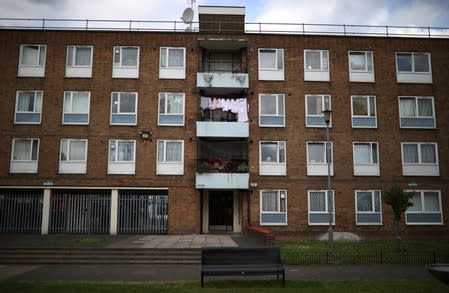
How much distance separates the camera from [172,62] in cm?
2644

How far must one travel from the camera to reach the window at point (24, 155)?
989 inches

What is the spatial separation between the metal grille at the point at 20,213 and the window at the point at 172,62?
1075cm

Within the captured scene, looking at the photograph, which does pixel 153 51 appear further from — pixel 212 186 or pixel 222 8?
pixel 212 186

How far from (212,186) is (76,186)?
810 centimetres

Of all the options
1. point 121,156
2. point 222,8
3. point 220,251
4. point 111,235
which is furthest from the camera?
point 222,8

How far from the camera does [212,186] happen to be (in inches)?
970

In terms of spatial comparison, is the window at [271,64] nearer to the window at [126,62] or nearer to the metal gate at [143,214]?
the window at [126,62]

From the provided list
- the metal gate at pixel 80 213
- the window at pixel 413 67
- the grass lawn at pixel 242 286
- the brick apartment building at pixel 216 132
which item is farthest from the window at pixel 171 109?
the grass lawn at pixel 242 286

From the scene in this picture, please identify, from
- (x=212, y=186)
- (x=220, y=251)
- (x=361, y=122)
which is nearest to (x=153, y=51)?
(x=212, y=186)

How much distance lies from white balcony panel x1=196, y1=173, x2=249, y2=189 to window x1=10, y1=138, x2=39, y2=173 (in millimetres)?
9945

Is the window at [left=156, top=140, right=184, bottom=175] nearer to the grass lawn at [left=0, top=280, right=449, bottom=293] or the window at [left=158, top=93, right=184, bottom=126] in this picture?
the window at [left=158, top=93, right=184, bottom=126]

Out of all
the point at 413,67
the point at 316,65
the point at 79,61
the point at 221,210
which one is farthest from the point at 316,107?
the point at 79,61

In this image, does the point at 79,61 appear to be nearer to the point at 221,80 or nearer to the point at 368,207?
the point at 221,80

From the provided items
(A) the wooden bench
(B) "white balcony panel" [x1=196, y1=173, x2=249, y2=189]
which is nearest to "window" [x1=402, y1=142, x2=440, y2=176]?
(B) "white balcony panel" [x1=196, y1=173, x2=249, y2=189]
